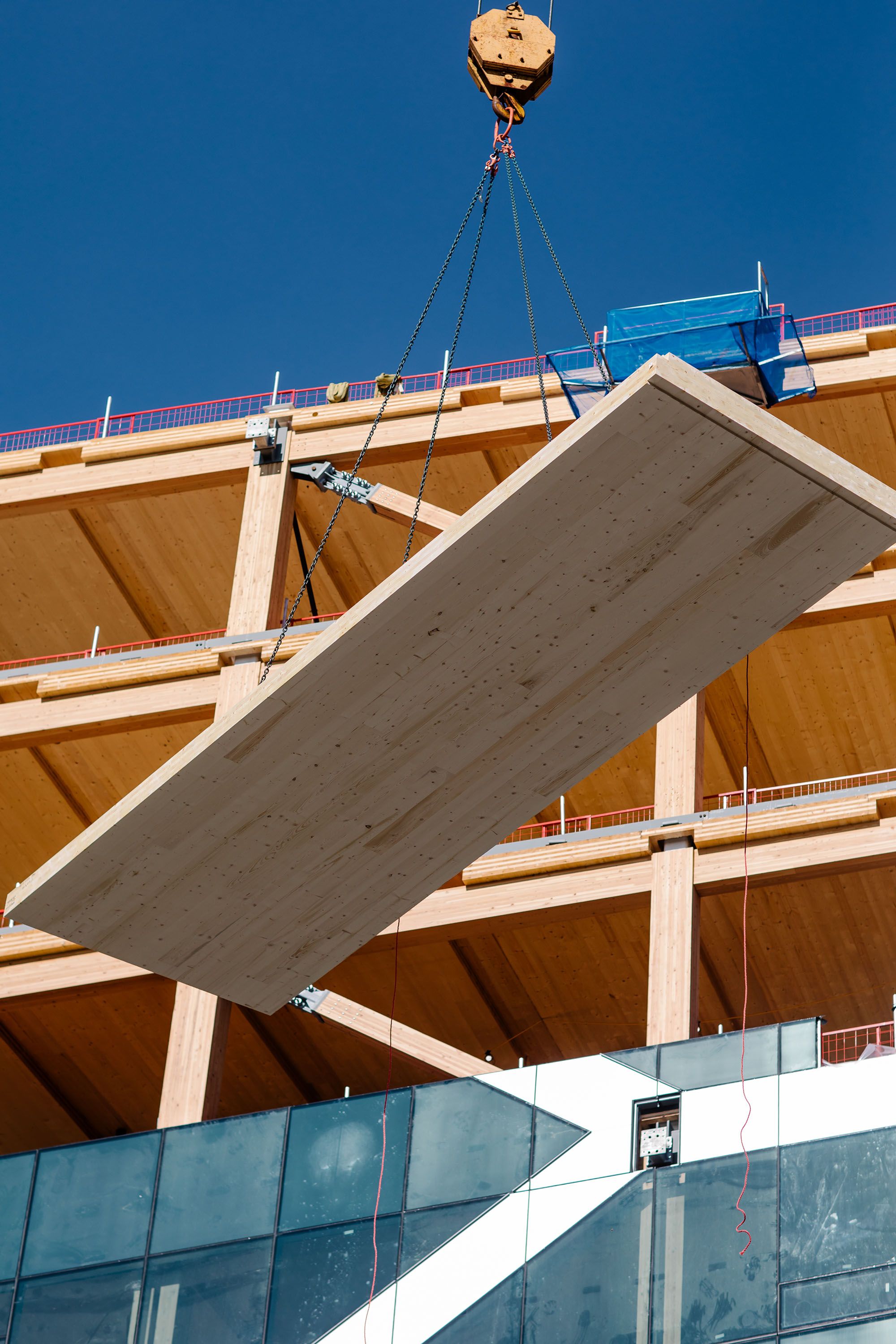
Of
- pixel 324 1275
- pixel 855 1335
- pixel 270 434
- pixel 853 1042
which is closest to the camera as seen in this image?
pixel 855 1335

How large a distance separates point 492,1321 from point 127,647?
20687mm

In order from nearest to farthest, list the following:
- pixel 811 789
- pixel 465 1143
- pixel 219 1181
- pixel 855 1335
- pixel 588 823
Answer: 1. pixel 855 1335
2. pixel 465 1143
3. pixel 219 1181
4. pixel 588 823
5. pixel 811 789

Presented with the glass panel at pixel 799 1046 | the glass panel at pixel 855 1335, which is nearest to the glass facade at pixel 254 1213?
the glass panel at pixel 799 1046

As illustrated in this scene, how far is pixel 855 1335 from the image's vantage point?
65.1 ft

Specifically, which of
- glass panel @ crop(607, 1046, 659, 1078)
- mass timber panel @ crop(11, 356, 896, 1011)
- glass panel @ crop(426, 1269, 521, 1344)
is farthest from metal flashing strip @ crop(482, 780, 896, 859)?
mass timber panel @ crop(11, 356, 896, 1011)

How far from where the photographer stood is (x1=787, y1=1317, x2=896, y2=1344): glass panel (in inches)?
773

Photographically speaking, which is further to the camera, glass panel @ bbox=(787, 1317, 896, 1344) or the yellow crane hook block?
the yellow crane hook block

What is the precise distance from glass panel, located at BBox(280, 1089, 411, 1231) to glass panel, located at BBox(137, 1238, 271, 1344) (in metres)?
0.75

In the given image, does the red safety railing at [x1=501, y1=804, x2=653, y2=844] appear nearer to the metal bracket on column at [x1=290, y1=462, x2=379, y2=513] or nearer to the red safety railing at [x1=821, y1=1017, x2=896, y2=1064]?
the red safety railing at [x1=821, y1=1017, x2=896, y2=1064]

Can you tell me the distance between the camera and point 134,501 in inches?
1385

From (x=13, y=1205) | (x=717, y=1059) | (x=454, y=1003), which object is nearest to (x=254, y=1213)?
(x=13, y=1205)

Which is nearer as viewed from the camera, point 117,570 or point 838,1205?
point 838,1205

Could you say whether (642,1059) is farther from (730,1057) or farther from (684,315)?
(684,315)

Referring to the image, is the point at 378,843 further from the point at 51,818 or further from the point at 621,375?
the point at 51,818
